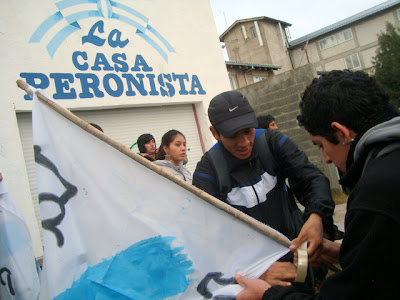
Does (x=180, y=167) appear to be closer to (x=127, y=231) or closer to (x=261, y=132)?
(x=261, y=132)

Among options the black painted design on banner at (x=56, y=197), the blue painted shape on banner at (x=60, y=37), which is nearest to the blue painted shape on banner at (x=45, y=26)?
the blue painted shape on banner at (x=60, y=37)

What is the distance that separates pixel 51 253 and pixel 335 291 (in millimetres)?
1261

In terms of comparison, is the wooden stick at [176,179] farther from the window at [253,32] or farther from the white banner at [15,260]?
the window at [253,32]

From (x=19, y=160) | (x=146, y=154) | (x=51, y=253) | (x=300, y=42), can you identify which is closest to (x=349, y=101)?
(x=51, y=253)

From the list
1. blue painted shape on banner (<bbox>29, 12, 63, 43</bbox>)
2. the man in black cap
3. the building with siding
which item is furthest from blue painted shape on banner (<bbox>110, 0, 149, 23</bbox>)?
the building with siding

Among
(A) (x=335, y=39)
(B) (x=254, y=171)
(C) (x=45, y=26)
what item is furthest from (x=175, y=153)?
(A) (x=335, y=39)

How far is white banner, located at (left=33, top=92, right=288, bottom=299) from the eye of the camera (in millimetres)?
1501

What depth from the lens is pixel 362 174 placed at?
1074 mm

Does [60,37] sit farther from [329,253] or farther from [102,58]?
[329,253]

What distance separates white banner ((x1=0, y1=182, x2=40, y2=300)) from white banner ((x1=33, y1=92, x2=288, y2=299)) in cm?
66

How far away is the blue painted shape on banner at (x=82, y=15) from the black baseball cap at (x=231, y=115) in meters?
4.11

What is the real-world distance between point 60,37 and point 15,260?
379 centimetres

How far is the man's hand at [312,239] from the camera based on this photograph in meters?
1.55

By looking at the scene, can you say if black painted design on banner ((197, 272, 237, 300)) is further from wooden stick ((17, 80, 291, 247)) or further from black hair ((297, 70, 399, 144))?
black hair ((297, 70, 399, 144))
